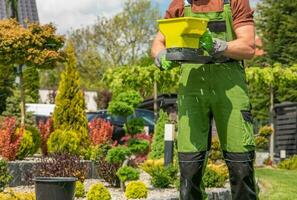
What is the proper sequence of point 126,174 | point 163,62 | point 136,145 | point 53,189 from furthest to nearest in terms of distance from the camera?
point 136,145
point 126,174
point 53,189
point 163,62

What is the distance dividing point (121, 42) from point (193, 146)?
38.7m

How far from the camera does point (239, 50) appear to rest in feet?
13.0

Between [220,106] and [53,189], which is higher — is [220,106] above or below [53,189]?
above

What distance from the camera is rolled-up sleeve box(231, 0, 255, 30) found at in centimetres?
412

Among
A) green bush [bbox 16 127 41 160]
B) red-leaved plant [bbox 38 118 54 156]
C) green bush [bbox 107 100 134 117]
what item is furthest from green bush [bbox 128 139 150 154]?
green bush [bbox 16 127 41 160]

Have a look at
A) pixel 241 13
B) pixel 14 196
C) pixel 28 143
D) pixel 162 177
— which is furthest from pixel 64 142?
pixel 241 13

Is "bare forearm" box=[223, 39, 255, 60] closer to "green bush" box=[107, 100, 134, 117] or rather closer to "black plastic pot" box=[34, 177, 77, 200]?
"black plastic pot" box=[34, 177, 77, 200]

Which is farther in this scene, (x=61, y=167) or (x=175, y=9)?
(x=61, y=167)

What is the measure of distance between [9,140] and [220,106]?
20.8ft

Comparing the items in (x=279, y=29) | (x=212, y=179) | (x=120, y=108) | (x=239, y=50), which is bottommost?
(x=212, y=179)

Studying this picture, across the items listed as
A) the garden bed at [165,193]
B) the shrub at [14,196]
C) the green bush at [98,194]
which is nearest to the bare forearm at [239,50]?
the shrub at [14,196]

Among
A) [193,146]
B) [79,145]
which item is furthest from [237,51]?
[79,145]

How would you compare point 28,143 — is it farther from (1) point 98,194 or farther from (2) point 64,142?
(1) point 98,194

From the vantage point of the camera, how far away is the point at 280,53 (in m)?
25.5
